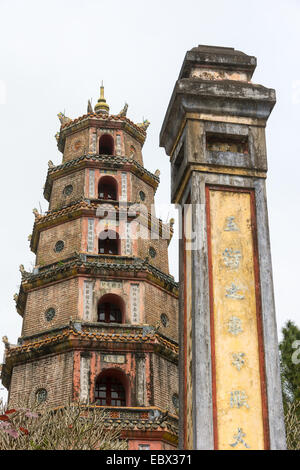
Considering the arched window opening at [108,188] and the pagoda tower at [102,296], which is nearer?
the pagoda tower at [102,296]

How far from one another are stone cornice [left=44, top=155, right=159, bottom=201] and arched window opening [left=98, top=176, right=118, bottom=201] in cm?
48

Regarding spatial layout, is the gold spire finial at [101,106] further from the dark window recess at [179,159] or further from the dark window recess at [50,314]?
the dark window recess at [179,159]

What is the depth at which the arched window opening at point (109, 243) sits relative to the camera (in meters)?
24.7

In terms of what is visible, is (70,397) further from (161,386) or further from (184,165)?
(184,165)

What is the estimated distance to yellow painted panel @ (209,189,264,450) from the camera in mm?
7984

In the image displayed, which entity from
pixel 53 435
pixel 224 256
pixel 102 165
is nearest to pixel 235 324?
pixel 224 256

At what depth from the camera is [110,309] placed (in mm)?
23547

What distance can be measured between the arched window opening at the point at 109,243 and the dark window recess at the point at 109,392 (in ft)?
14.5

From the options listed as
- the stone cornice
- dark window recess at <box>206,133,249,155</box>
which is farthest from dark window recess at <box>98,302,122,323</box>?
dark window recess at <box>206,133,249,155</box>

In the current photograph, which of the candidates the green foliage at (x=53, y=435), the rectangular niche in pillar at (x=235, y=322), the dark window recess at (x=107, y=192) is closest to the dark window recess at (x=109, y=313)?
the dark window recess at (x=107, y=192)

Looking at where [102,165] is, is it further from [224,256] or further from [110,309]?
[224,256]

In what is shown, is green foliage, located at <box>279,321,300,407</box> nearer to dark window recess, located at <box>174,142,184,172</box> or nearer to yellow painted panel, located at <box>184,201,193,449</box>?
dark window recess, located at <box>174,142,184,172</box>
